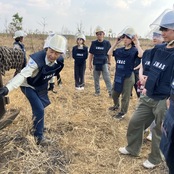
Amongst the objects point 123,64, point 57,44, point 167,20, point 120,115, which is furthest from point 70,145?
point 167,20

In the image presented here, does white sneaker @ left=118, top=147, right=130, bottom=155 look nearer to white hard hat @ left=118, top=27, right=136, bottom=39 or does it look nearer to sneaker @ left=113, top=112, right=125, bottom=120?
sneaker @ left=113, top=112, right=125, bottom=120

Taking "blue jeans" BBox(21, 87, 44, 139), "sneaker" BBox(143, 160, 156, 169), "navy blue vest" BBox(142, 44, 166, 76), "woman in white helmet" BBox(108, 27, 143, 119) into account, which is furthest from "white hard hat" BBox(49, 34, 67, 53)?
"sneaker" BBox(143, 160, 156, 169)

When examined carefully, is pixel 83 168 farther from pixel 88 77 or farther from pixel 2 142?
pixel 88 77

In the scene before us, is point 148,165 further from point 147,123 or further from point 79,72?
point 79,72

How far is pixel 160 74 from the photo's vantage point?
2.65 m

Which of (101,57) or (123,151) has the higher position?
(101,57)

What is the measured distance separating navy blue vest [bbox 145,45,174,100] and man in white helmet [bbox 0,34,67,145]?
101 centimetres

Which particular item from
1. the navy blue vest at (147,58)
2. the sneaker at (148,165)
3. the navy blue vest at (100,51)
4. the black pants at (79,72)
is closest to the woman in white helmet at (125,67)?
the navy blue vest at (147,58)

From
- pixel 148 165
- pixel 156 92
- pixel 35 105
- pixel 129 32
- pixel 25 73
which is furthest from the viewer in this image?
pixel 129 32

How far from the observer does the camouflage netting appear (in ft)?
9.06

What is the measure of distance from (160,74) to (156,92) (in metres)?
0.21

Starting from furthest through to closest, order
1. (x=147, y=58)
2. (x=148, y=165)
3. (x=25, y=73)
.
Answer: (x=148, y=165)
(x=25, y=73)
(x=147, y=58)

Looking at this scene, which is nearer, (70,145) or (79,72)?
(70,145)

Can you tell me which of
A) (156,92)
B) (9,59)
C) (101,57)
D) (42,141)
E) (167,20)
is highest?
(167,20)
